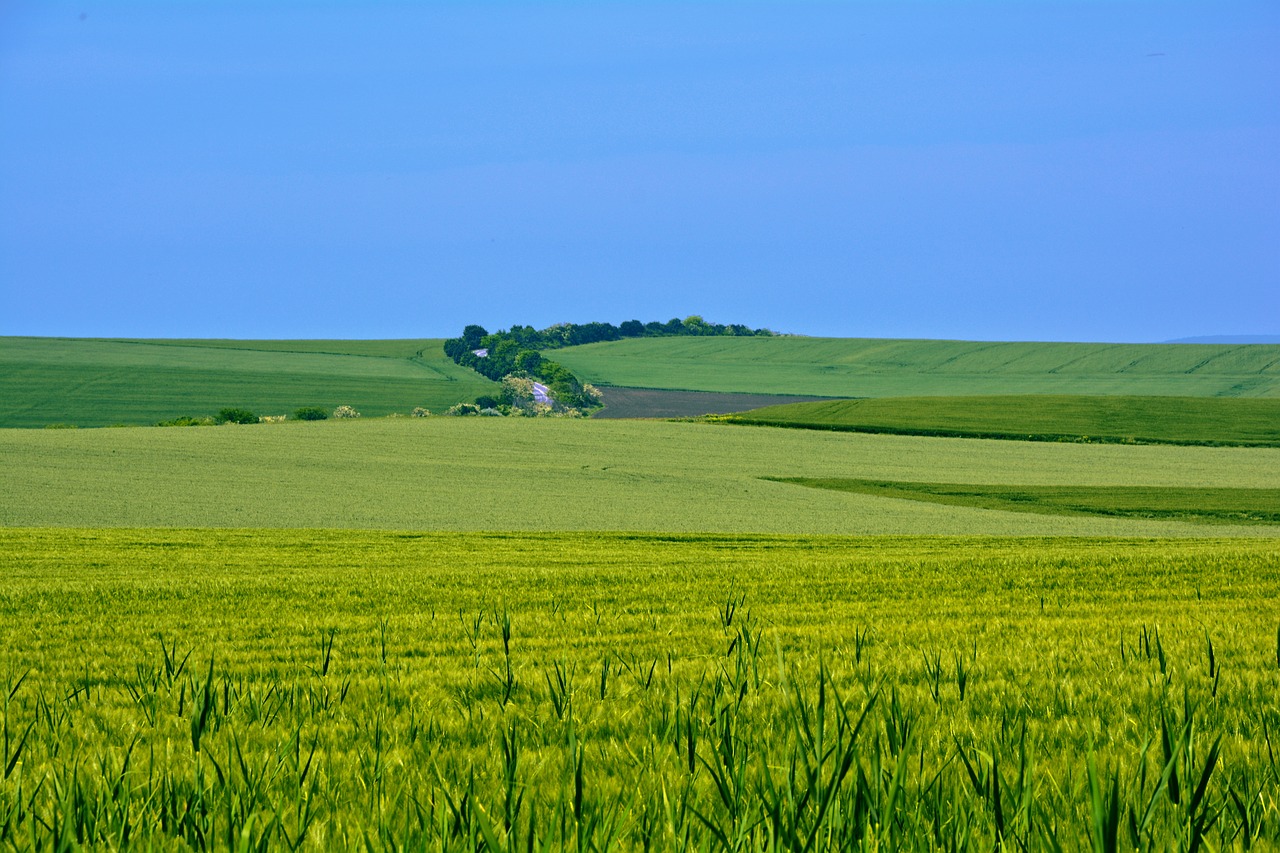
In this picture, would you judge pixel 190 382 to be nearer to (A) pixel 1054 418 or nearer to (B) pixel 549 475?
(B) pixel 549 475

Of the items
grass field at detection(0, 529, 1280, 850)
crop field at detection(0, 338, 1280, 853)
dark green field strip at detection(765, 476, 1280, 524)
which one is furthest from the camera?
dark green field strip at detection(765, 476, 1280, 524)

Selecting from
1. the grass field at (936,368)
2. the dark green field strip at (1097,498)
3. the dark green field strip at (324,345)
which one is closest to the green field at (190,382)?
the dark green field strip at (324,345)

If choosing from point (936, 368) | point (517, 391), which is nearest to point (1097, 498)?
point (517, 391)

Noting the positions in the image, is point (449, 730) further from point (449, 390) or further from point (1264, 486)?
point (449, 390)

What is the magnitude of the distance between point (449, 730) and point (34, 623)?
23.5ft

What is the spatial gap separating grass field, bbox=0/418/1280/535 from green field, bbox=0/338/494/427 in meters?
18.3

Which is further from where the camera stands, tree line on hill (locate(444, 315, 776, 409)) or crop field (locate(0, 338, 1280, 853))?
tree line on hill (locate(444, 315, 776, 409))

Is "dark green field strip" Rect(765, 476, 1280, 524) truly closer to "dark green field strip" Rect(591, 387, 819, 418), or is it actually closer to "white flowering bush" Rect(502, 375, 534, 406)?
"dark green field strip" Rect(591, 387, 819, 418)

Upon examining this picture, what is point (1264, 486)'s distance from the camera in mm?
36938

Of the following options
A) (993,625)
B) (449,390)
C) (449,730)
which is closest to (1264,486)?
(993,625)

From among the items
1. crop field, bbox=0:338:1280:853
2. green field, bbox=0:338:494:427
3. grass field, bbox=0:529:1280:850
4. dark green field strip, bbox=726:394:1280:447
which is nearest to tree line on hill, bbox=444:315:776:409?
green field, bbox=0:338:494:427

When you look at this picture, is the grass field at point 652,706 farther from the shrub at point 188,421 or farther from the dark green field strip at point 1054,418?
the shrub at point 188,421

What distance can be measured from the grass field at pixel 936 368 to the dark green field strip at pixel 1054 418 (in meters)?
17.9

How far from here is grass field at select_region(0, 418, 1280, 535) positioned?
89.7 ft
